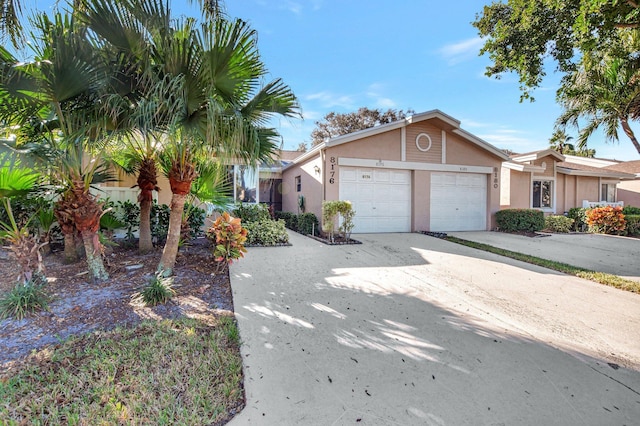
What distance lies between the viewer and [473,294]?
502 cm

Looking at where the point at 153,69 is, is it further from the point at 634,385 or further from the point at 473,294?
the point at 634,385

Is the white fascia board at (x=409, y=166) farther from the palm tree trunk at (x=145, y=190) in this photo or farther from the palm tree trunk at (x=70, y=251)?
the palm tree trunk at (x=70, y=251)

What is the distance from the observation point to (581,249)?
368 inches

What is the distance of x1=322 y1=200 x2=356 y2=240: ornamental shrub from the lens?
9.41 m

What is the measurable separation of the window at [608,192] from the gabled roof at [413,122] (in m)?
11.2

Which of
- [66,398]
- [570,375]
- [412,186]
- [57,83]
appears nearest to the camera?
[66,398]

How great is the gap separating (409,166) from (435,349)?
9479 mm

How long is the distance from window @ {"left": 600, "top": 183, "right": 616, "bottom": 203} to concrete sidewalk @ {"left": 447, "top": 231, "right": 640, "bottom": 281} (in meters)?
9.34

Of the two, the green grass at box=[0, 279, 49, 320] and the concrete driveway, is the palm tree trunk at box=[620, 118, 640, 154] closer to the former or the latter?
the concrete driveway

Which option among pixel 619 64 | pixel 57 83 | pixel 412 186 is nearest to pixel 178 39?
pixel 57 83

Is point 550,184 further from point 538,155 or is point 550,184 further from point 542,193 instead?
point 538,155

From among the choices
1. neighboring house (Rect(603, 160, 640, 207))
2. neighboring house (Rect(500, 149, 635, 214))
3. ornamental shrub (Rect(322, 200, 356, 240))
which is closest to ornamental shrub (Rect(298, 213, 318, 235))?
ornamental shrub (Rect(322, 200, 356, 240))

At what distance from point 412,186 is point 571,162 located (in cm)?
1924

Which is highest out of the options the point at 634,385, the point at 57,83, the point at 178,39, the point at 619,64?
the point at 619,64
